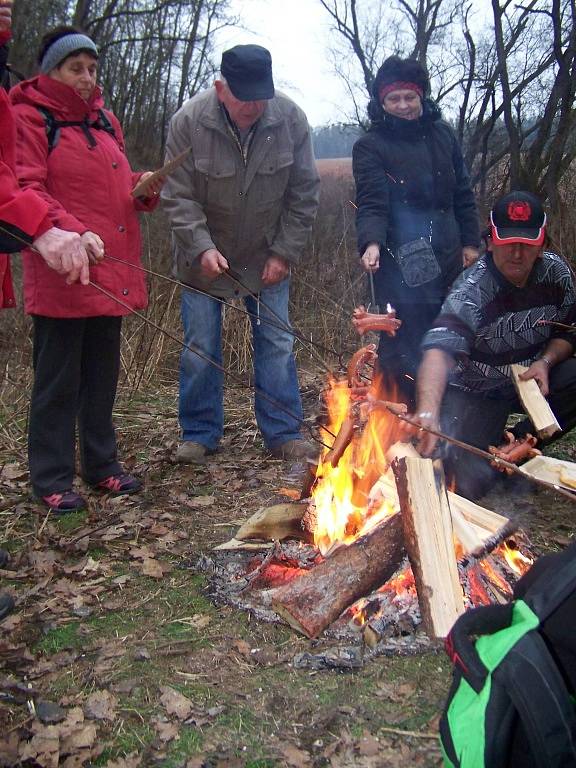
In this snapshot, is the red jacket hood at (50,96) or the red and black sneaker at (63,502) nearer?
the red jacket hood at (50,96)

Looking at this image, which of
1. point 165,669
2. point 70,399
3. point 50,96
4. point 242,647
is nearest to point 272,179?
point 50,96

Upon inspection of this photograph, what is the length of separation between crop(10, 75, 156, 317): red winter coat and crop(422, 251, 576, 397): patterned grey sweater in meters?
1.65

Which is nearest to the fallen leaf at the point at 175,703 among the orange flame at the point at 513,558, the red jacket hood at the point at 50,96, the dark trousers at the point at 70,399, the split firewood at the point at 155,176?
the orange flame at the point at 513,558

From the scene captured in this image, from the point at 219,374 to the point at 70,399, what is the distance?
1149 millimetres

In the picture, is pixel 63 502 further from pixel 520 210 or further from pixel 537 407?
pixel 520 210

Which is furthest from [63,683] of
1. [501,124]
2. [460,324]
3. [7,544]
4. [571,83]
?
[501,124]

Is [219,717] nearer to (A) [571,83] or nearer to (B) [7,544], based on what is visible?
(B) [7,544]

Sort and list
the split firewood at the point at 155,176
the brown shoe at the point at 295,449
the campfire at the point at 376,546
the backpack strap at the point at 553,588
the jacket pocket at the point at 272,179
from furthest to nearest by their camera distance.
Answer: the brown shoe at the point at 295,449 → the jacket pocket at the point at 272,179 → the split firewood at the point at 155,176 → the campfire at the point at 376,546 → the backpack strap at the point at 553,588

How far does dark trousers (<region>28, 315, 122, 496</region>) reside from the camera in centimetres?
350

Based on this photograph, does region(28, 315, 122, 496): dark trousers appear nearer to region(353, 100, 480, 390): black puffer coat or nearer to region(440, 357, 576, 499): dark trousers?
region(353, 100, 480, 390): black puffer coat

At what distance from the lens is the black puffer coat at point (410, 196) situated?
4.41 metres

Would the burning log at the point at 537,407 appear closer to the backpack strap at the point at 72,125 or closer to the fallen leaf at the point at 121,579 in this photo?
the fallen leaf at the point at 121,579

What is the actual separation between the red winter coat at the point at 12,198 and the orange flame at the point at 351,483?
1.55m

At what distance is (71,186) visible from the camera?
339 cm
